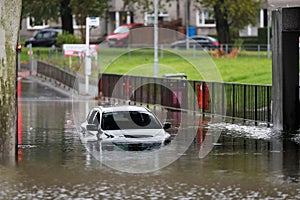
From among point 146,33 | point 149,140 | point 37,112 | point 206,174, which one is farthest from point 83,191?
point 146,33

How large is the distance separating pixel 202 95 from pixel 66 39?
37.3m

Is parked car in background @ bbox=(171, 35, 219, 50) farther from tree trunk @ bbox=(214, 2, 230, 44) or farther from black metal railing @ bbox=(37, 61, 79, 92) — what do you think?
black metal railing @ bbox=(37, 61, 79, 92)

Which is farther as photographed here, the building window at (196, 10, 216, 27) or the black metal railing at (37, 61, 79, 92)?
the building window at (196, 10, 216, 27)

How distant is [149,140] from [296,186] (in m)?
7.48

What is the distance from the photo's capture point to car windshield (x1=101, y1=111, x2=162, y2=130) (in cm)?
2467

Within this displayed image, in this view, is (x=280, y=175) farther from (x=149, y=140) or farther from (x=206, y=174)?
(x=149, y=140)

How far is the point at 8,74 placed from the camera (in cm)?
2223

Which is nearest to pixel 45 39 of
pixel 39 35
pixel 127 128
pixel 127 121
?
pixel 39 35

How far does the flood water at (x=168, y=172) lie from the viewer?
17.1 meters

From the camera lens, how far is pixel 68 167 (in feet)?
67.6

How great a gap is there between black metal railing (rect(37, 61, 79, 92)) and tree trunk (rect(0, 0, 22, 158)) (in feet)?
97.4

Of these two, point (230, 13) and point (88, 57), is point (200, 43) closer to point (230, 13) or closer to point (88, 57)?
point (230, 13)

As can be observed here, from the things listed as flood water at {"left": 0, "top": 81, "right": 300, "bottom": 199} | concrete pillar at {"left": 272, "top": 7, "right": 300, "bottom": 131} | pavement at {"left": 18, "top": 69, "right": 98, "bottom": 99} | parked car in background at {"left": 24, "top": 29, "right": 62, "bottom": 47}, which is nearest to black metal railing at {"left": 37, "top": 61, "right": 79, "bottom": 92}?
pavement at {"left": 18, "top": 69, "right": 98, "bottom": 99}

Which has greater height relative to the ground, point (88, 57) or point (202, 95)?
point (88, 57)
